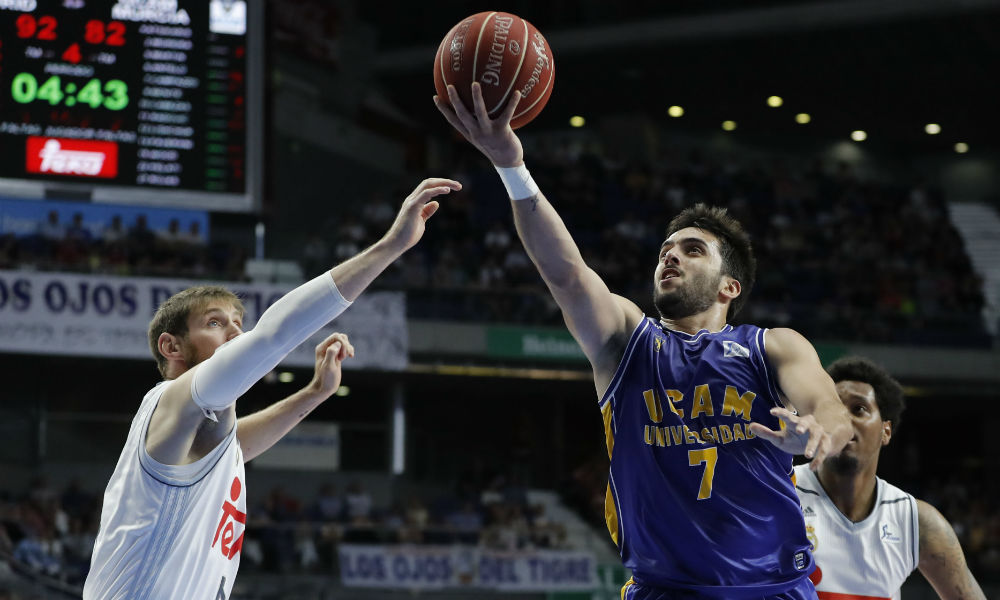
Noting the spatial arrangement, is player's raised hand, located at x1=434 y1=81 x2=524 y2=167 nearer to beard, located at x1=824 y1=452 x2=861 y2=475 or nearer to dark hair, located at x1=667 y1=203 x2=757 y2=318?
dark hair, located at x1=667 y1=203 x2=757 y2=318

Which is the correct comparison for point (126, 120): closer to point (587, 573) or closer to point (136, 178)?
point (136, 178)

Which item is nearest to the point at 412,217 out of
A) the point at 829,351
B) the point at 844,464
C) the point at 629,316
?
the point at 629,316

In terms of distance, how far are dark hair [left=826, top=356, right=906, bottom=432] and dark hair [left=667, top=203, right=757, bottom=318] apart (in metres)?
1.44

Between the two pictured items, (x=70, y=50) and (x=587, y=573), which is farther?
(x=587, y=573)

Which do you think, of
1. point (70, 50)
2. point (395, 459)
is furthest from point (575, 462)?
point (70, 50)

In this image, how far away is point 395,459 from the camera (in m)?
20.7

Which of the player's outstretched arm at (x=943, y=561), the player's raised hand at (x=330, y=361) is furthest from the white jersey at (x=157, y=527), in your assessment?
the player's outstretched arm at (x=943, y=561)

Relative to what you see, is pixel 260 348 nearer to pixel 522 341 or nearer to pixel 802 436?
pixel 802 436

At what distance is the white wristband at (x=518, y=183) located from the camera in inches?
166

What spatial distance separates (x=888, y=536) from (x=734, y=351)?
6.16ft

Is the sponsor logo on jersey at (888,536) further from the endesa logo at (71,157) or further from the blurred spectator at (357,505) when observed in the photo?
the blurred spectator at (357,505)

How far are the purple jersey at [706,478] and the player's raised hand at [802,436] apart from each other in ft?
1.52

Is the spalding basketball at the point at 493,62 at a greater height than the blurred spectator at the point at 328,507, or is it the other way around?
the spalding basketball at the point at 493,62

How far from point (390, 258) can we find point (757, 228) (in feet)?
64.9
